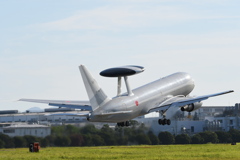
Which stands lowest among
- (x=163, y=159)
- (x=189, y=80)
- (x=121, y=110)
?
(x=163, y=159)

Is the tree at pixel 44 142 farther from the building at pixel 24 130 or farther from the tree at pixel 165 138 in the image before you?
the tree at pixel 165 138

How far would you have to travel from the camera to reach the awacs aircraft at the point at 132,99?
77375 mm

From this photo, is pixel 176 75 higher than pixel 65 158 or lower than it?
higher

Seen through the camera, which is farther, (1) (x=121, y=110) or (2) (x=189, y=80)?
(2) (x=189, y=80)

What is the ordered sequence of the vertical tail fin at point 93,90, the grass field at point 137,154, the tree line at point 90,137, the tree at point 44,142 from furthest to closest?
the tree at point 44,142
the tree line at point 90,137
the grass field at point 137,154
the vertical tail fin at point 93,90

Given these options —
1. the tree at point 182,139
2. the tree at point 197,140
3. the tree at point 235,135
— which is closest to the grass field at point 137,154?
the tree at point 182,139

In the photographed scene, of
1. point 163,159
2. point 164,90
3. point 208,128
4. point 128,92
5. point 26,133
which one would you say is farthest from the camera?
point 208,128

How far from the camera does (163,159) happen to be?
79.9 m

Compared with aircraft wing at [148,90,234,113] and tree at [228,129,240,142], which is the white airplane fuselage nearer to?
aircraft wing at [148,90,234,113]

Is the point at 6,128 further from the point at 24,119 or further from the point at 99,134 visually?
the point at 24,119

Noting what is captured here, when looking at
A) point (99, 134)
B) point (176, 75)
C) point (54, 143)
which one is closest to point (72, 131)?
point (54, 143)

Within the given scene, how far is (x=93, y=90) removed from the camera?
76.8 metres

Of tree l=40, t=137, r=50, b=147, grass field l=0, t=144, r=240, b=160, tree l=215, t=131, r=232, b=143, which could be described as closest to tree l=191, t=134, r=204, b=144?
tree l=215, t=131, r=232, b=143

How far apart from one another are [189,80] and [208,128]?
95.0 m
